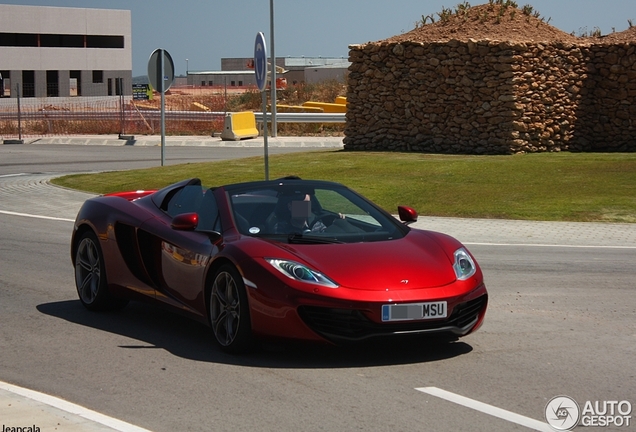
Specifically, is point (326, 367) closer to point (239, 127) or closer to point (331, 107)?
point (239, 127)

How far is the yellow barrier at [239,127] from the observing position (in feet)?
121

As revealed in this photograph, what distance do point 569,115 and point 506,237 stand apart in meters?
12.8

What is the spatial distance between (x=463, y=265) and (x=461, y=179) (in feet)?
41.7

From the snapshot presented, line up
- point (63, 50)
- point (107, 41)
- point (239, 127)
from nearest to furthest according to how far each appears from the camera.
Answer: point (239, 127)
point (63, 50)
point (107, 41)

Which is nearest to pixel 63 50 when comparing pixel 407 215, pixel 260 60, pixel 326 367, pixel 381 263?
pixel 260 60

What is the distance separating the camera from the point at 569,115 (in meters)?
25.9

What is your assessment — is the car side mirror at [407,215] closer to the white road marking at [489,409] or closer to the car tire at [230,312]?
the car tire at [230,312]

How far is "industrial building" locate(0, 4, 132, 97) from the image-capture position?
7500 centimetres

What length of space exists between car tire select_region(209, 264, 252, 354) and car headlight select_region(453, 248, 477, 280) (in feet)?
5.00

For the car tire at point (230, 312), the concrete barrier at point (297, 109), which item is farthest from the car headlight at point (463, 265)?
the concrete barrier at point (297, 109)

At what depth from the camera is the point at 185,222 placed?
7715mm

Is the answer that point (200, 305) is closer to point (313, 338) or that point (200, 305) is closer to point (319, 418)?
point (313, 338)

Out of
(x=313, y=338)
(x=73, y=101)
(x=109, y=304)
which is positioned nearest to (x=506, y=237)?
(x=109, y=304)

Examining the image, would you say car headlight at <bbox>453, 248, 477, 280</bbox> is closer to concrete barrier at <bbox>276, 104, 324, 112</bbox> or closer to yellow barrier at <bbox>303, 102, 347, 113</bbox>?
yellow barrier at <bbox>303, 102, 347, 113</bbox>
